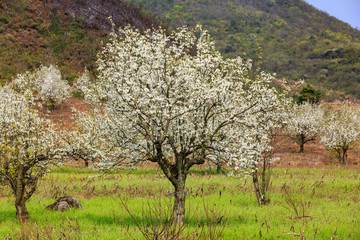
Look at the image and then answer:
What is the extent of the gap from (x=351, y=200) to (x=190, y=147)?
1236 cm


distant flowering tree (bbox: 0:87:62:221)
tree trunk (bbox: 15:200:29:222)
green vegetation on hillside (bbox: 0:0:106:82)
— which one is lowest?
tree trunk (bbox: 15:200:29:222)

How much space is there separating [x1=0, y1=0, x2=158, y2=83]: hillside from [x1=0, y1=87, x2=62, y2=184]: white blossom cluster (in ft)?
218

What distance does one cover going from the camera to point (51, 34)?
97.1 metres

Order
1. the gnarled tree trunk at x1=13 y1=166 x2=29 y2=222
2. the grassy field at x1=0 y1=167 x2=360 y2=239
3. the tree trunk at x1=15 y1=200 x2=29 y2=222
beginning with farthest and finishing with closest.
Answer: the tree trunk at x1=15 y1=200 x2=29 y2=222, the gnarled tree trunk at x1=13 y1=166 x2=29 y2=222, the grassy field at x1=0 y1=167 x2=360 y2=239

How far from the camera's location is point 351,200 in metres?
17.8

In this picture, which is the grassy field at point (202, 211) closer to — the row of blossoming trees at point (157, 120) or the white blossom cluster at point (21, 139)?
the row of blossoming trees at point (157, 120)

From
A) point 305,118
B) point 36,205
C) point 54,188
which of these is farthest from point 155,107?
point 305,118

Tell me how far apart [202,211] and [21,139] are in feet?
29.5

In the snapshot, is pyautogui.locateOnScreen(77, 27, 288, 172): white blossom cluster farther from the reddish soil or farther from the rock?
the reddish soil

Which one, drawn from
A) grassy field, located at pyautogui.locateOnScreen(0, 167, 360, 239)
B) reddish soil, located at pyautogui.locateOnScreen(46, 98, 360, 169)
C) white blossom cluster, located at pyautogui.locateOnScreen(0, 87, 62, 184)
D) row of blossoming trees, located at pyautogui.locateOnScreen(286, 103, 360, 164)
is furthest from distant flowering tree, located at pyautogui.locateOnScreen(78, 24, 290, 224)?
row of blossoming trees, located at pyautogui.locateOnScreen(286, 103, 360, 164)

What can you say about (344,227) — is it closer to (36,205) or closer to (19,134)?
(19,134)

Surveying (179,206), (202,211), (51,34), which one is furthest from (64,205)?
(51,34)

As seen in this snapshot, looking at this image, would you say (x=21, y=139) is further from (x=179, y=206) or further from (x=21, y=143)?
(x=179, y=206)

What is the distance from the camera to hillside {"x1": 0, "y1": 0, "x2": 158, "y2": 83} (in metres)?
81.6
